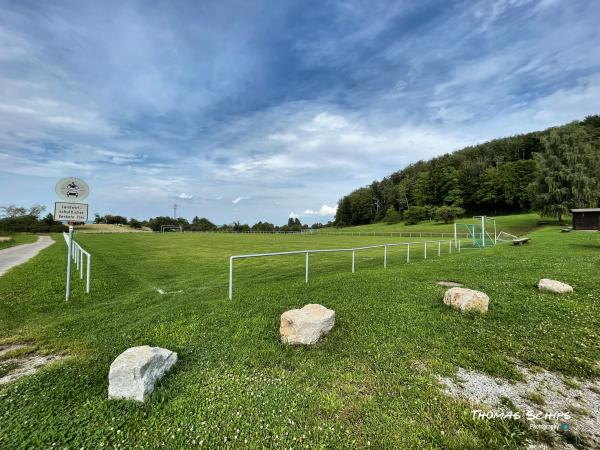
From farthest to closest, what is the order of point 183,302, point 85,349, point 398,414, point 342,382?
point 183,302 → point 85,349 → point 342,382 → point 398,414

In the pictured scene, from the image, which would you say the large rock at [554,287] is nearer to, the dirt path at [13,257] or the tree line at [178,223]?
the dirt path at [13,257]

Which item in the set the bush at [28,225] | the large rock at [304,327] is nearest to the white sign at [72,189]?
the large rock at [304,327]

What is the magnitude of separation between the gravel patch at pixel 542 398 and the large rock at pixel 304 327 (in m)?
1.79

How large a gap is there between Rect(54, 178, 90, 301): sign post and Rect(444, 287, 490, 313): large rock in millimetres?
9191

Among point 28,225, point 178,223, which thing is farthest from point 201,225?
point 28,225

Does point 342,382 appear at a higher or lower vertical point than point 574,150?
lower

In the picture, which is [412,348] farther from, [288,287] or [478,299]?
[288,287]

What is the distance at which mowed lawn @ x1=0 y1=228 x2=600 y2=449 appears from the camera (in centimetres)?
263

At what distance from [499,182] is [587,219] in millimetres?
55318

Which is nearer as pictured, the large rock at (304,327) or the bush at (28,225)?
the large rock at (304,327)

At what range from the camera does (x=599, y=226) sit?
94.8 feet

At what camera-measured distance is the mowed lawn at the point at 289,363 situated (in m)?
2.63

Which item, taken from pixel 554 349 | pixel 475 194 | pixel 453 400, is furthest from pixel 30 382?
pixel 475 194

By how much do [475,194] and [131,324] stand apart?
98.6 metres
